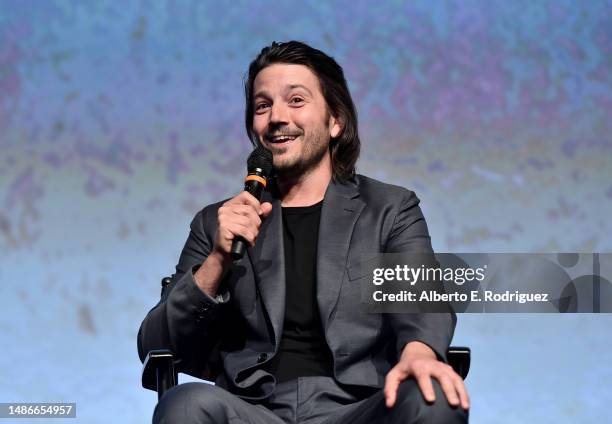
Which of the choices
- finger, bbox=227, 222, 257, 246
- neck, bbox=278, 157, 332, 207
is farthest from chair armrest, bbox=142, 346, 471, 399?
neck, bbox=278, 157, 332, 207

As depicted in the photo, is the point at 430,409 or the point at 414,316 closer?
the point at 430,409

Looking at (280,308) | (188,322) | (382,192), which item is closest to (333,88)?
(382,192)

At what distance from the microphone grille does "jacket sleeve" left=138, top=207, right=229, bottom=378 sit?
234 mm

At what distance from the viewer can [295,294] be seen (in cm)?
210

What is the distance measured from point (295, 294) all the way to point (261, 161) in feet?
1.02

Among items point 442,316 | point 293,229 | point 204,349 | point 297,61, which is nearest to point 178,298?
point 204,349

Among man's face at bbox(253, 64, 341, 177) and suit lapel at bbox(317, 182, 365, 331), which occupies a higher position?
man's face at bbox(253, 64, 341, 177)

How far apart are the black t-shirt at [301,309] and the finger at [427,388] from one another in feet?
1.41

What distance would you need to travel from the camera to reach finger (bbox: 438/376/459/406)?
156 cm

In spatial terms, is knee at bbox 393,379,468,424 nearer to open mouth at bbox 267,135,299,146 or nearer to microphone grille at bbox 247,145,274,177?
microphone grille at bbox 247,145,274,177

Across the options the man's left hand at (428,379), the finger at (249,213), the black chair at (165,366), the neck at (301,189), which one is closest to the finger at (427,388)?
the man's left hand at (428,379)

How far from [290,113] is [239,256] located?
0.55 metres

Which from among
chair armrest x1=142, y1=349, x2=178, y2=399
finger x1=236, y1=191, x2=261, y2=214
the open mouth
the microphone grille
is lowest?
chair armrest x1=142, y1=349, x2=178, y2=399

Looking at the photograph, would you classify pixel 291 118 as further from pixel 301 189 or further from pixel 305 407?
pixel 305 407
